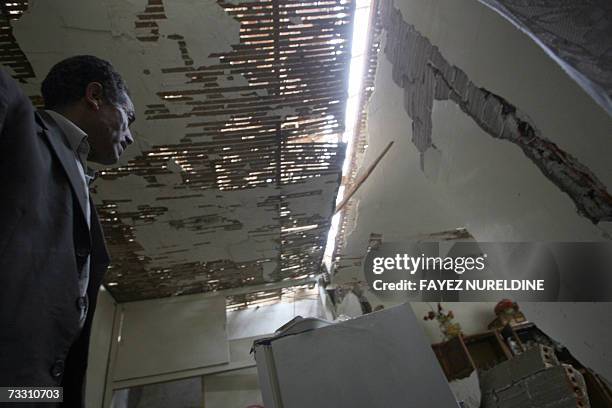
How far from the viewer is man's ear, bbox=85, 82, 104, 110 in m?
0.90

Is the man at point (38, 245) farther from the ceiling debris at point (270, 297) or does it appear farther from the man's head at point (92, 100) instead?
the ceiling debris at point (270, 297)

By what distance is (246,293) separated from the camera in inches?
136

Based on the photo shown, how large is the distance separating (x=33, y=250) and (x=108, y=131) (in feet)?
1.56

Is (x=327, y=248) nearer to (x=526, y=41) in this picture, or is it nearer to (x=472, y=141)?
(x=472, y=141)

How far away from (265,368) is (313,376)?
187mm

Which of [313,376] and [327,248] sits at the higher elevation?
[327,248]

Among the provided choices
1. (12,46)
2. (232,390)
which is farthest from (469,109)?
(232,390)

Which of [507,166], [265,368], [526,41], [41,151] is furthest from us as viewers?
[265,368]

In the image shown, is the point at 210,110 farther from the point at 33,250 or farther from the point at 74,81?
the point at 33,250

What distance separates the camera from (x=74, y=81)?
90 cm

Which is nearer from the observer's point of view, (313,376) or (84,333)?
(84,333)

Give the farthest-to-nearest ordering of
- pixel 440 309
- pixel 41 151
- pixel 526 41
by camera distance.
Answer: pixel 440 309 < pixel 526 41 < pixel 41 151

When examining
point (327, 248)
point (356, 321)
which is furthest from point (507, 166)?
point (327, 248)

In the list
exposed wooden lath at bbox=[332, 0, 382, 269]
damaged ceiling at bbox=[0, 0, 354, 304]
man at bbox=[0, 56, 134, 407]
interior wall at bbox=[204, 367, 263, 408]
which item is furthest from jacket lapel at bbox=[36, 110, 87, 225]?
interior wall at bbox=[204, 367, 263, 408]
